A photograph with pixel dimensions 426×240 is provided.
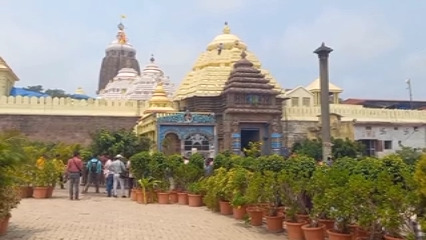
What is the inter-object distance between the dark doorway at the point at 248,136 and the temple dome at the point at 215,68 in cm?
241

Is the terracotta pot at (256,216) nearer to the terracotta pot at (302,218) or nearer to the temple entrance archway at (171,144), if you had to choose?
the terracotta pot at (302,218)

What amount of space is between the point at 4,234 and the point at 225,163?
5.53m

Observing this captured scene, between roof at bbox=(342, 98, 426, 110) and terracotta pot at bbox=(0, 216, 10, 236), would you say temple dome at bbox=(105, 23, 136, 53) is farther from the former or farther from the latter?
terracotta pot at bbox=(0, 216, 10, 236)

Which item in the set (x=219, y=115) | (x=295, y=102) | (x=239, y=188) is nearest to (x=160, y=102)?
(x=219, y=115)

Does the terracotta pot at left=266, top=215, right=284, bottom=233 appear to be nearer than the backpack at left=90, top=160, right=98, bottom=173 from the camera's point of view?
Yes

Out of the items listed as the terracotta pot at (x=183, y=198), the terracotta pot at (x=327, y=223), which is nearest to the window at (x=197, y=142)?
the terracotta pot at (x=183, y=198)

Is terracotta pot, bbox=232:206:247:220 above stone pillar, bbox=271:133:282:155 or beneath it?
beneath

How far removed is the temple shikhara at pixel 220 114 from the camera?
2180cm

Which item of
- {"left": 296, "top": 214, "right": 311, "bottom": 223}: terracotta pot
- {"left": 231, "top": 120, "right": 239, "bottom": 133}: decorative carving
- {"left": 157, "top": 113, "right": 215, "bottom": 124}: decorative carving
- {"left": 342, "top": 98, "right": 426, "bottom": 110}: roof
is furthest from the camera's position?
{"left": 342, "top": 98, "right": 426, "bottom": 110}: roof

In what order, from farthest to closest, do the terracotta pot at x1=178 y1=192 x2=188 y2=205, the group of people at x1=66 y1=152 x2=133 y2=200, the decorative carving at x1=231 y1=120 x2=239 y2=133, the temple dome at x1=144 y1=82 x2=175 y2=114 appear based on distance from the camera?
the temple dome at x1=144 y1=82 x2=175 y2=114 → the decorative carving at x1=231 y1=120 x2=239 y2=133 → the group of people at x1=66 y1=152 x2=133 y2=200 → the terracotta pot at x1=178 y1=192 x2=188 y2=205

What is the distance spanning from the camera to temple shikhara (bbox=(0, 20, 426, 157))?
21797 mm

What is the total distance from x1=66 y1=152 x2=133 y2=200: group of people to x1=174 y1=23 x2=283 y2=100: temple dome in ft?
30.9

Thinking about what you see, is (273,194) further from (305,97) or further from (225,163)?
(305,97)

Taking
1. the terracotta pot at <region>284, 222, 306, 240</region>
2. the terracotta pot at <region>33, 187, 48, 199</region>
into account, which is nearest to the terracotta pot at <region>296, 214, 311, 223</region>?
the terracotta pot at <region>284, 222, 306, 240</region>
